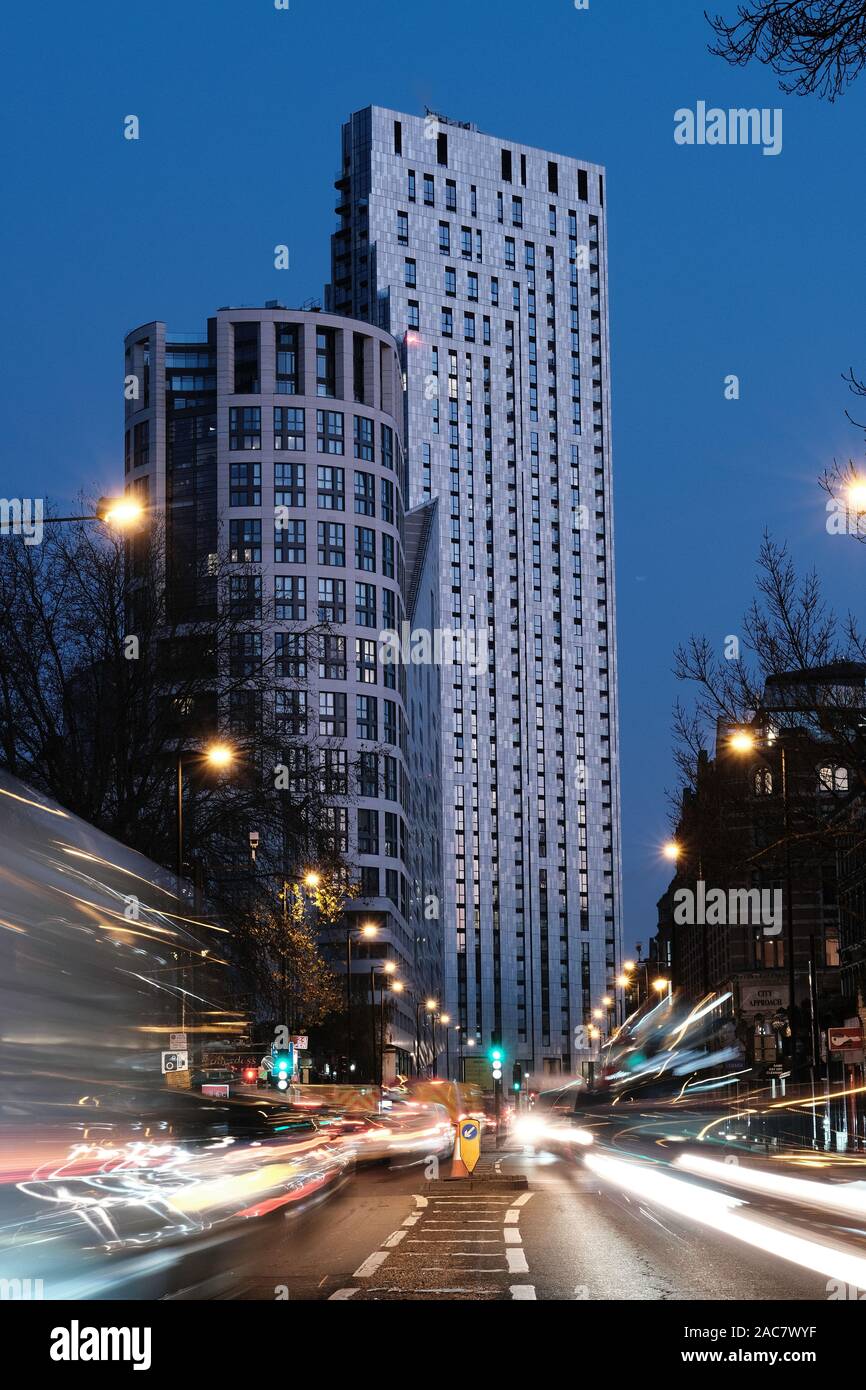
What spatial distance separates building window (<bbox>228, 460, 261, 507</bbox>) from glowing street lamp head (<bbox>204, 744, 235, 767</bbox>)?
377 feet

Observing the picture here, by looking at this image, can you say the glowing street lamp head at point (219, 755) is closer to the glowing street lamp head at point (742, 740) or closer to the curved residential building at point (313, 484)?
the glowing street lamp head at point (742, 740)

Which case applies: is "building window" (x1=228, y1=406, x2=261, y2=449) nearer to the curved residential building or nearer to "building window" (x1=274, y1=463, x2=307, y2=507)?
the curved residential building

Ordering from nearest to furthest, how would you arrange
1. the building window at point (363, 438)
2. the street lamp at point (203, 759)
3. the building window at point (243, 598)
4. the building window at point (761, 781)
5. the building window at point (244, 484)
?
the street lamp at point (203, 759), the building window at point (761, 781), the building window at point (243, 598), the building window at point (244, 484), the building window at point (363, 438)

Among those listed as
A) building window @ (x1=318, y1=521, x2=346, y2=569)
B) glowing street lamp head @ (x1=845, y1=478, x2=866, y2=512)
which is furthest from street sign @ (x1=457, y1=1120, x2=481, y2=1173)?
building window @ (x1=318, y1=521, x2=346, y2=569)

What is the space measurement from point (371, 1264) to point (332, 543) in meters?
139

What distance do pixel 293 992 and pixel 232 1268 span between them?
1056 inches

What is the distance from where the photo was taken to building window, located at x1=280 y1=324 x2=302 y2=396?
156 meters

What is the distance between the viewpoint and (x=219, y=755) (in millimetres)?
38719

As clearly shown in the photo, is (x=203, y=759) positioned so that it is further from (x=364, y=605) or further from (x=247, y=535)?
(x=247, y=535)

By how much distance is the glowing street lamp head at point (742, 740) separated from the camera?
128ft

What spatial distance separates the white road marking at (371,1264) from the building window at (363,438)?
141854mm

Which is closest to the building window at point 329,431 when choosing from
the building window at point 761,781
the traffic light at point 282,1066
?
the traffic light at point 282,1066
